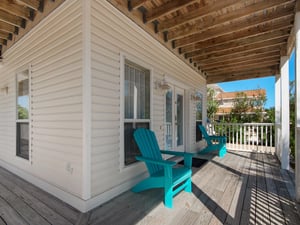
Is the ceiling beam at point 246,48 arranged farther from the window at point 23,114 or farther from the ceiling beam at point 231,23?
the window at point 23,114

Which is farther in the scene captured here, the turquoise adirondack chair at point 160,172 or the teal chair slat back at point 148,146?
the teal chair slat back at point 148,146

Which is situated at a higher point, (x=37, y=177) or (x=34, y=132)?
(x=34, y=132)

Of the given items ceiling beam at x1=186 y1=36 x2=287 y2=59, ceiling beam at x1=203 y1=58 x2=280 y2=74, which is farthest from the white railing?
ceiling beam at x1=186 y1=36 x2=287 y2=59

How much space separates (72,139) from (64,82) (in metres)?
0.85

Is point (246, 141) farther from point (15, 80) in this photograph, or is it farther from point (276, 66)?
point (15, 80)

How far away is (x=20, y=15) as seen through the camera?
289 centimetres

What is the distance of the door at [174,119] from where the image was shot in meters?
4.33

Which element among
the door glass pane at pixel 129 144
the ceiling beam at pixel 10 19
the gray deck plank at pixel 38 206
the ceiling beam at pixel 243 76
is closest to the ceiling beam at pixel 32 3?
the ceiling beam at pixel 10 19

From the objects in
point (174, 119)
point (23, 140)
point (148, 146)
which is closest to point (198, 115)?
point (174, 119)

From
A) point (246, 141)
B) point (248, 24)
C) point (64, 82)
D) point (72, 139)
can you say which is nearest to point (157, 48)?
point (248, 24)

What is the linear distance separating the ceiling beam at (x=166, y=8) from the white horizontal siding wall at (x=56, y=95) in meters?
1.26

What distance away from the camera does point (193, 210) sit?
216cm

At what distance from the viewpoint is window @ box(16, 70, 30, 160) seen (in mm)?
3377

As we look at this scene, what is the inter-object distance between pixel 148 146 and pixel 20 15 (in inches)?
123
